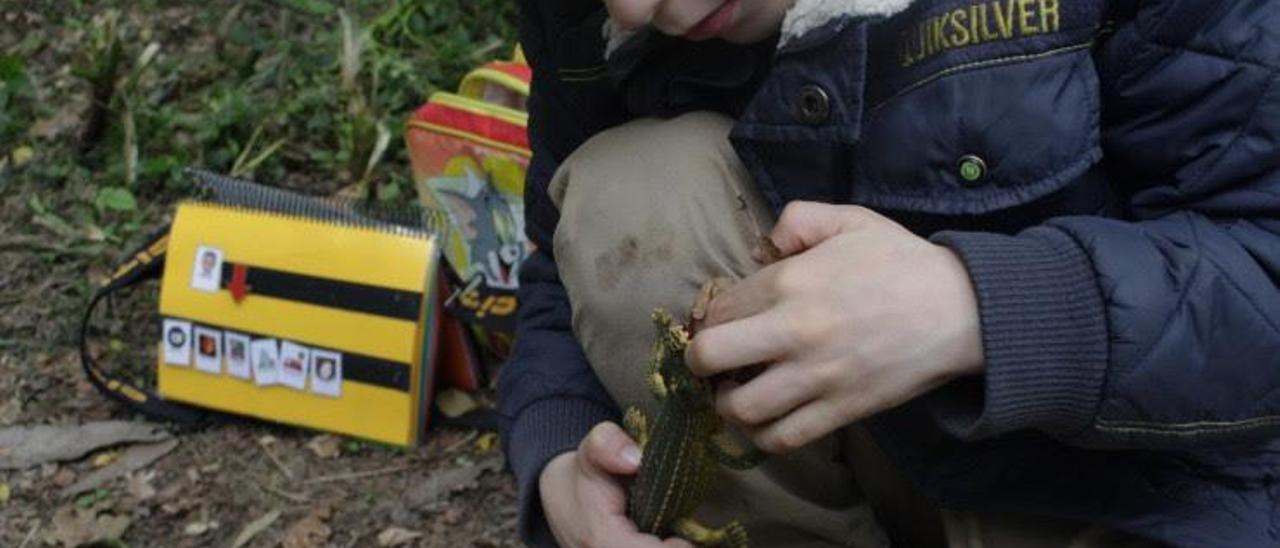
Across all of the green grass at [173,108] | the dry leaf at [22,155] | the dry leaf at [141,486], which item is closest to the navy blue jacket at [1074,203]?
the dry leaf at [141,486]

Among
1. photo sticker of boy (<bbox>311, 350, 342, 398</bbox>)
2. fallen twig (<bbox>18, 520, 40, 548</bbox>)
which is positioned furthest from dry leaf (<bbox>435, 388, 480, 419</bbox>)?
fallen twig (<bbox>18, 520, 40, 548</bbox>)

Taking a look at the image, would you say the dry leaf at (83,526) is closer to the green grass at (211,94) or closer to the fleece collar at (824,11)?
the green grass at (211,94)

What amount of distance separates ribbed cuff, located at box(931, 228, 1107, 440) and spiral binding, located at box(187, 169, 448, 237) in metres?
1.47

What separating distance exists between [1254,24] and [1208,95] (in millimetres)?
64

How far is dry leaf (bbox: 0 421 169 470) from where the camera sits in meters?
2.61

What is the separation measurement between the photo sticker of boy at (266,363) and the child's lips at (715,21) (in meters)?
1.42

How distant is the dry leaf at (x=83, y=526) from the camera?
2.42m

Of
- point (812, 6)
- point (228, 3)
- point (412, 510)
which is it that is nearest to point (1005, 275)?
point (812, 6)

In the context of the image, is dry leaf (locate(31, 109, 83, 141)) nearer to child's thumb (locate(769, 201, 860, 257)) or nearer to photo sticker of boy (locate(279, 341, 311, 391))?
photo sticker of boy (locate(279, 341, 311, 391))

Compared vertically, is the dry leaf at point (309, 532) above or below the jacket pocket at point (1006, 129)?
below

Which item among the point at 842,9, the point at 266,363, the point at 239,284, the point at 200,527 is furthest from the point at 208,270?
the point at 842,9

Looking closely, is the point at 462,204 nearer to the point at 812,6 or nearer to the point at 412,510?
the point at 412,510

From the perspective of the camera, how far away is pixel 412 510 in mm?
2465

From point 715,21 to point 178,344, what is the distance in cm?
155
